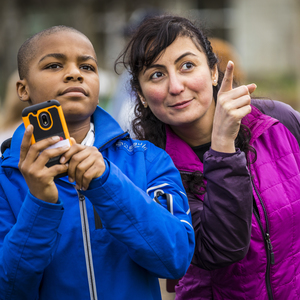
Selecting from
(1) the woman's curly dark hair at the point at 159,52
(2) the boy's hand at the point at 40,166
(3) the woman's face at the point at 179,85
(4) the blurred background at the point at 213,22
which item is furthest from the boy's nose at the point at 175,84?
(4) the blurred background at the point at 213,22

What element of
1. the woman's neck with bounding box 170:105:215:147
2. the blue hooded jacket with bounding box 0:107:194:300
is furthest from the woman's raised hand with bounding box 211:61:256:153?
the woman's neck with bounding box 170:105:215:147

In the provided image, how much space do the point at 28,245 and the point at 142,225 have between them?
42 centimetres

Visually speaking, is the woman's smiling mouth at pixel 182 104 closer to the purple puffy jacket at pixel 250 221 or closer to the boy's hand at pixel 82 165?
the purple puffy jacket at pixel 250 221

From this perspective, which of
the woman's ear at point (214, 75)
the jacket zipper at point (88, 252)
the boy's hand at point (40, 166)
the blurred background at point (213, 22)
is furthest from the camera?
the blurred background at point (213, 22)

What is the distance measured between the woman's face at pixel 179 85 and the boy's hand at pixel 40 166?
2.80ft

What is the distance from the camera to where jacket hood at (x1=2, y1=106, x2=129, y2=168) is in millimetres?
1704

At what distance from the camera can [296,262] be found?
2.07 meters

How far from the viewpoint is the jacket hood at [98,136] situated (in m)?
1.70

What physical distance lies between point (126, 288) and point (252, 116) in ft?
3.88

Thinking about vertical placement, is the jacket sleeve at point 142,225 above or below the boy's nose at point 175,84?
below

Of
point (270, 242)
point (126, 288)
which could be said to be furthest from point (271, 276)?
point (126, 288)

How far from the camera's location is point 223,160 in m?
1.78

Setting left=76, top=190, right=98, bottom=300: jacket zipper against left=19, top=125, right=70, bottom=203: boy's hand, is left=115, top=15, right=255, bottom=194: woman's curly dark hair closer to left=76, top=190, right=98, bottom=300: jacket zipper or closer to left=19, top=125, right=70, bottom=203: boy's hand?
left=76, top=190, right=98, bottom=300: jacket zipper

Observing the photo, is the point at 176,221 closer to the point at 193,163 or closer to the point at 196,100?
the point at 193,163
